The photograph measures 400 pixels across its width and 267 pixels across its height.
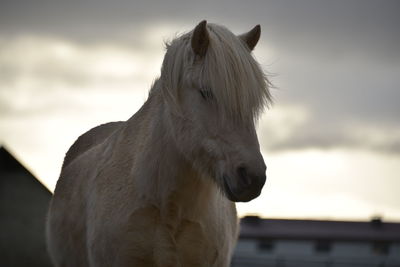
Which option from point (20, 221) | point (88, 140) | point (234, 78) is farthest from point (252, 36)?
point (20, 221)

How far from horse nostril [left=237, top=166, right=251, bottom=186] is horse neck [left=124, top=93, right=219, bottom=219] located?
0.69 metres

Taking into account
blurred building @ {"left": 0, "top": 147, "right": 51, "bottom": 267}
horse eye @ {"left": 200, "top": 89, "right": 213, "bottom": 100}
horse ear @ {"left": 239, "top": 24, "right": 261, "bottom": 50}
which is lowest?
blurred building @ {"left": 0, "top": 147, "right": 51, "bottom": 267}

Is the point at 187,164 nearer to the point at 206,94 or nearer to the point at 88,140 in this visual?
the point at 206,94

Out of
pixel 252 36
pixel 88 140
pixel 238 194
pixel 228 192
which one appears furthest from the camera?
pixel 88 140

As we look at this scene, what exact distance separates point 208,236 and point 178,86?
120cm

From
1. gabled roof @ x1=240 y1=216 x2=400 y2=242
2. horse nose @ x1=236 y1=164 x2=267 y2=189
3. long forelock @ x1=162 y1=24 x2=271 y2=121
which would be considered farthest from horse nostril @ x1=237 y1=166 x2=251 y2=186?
gabled roof @ x1=240 y1=216 x2=400 y2=242

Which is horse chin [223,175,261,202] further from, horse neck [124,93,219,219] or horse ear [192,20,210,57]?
horse ear [192,20,210,57]

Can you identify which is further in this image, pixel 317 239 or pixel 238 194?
pixel 317 239

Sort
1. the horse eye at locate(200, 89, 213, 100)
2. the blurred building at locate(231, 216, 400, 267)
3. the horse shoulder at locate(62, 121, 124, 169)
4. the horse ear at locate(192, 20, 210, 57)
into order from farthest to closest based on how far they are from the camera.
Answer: the blurred building at locate(231, 216, 400, 267) < the horse shoulder at locate(62, 121, 124, 169) < the horse ear at locate(192, 20, 210, 57) < the horse eye at locate(200, 89, 213, 100)

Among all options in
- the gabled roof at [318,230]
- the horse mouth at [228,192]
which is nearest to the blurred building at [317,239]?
the gabled roof at [318,230]

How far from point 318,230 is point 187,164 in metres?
56.8

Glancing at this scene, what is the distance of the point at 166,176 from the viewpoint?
260 inches

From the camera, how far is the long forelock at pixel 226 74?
20.0 feet

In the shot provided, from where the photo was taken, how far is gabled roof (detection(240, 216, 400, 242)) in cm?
5881
